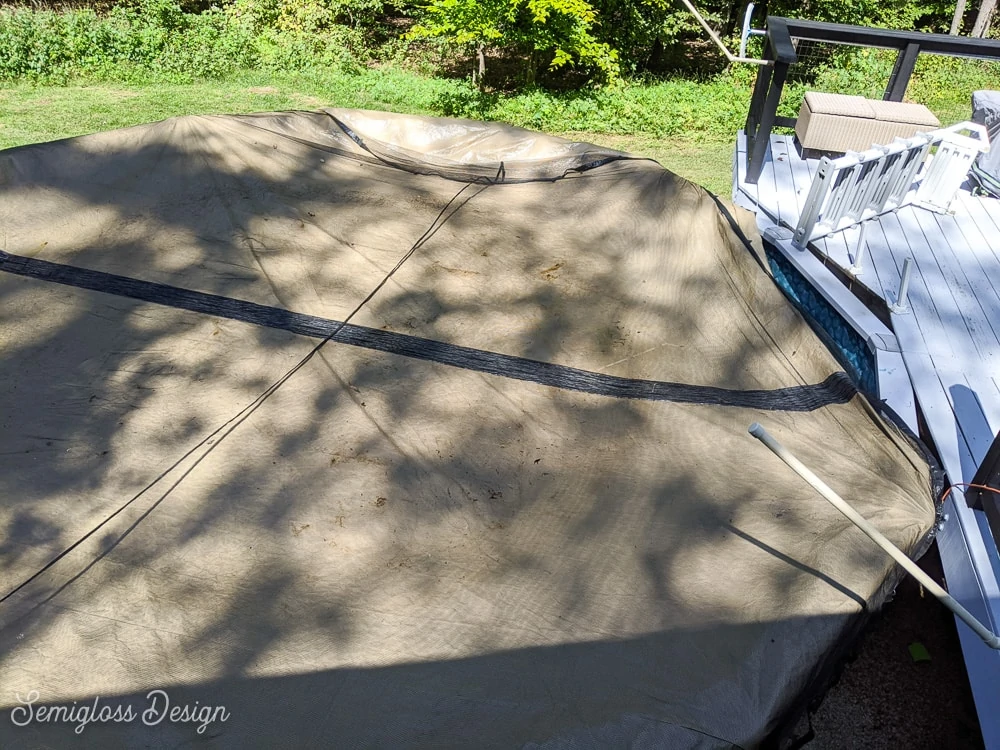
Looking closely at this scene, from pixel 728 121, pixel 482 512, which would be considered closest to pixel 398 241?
pixel 482 512

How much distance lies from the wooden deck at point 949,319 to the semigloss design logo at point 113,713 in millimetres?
2530

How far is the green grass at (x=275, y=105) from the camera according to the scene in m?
8.10

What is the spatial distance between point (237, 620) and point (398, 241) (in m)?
2.13

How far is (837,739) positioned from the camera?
290cm

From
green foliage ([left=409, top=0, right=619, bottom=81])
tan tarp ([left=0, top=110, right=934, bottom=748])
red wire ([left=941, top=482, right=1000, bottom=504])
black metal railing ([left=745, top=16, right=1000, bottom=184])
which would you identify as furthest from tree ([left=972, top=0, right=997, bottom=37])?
red wire ([left=941, top=482, right=1000, bottom=504])

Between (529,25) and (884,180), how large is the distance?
616 cm

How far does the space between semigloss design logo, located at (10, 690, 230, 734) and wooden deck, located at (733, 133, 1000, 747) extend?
253 centimetres

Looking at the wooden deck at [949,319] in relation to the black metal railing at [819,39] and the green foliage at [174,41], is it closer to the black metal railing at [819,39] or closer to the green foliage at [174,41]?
the black metal railing at [819,39]

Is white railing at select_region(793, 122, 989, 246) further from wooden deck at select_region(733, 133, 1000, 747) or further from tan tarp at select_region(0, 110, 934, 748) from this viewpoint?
tan tarp at select_region(0, 110, 934, 748)

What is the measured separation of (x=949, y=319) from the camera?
4234 millimetres

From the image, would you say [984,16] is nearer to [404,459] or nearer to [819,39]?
[819,39]

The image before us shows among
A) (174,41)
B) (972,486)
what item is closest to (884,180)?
(972,486)

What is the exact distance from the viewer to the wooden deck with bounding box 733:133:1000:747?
9.24 ft

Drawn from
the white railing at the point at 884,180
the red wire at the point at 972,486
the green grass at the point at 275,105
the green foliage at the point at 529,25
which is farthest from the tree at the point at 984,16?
the red wire at the point at 972,486
